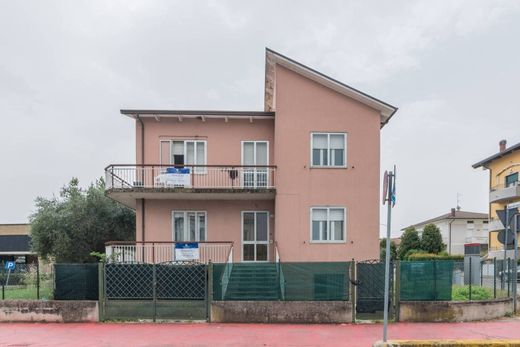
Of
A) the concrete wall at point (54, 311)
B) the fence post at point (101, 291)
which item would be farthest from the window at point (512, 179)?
the concrete wall at point (54, 311)

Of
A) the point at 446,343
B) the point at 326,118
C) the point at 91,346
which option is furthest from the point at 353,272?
the point at 326,118

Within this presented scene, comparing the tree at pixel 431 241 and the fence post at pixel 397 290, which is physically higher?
the fence post at pixel 397 290

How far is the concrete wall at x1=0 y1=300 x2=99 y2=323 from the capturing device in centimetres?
1139

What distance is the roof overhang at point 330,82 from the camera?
16.9 m

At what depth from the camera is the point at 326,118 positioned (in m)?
17.3

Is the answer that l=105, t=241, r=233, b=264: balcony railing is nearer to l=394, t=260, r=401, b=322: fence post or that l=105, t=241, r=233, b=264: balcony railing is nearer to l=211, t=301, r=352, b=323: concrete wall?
l=211, t=301, r=352, b=323: concrete wall

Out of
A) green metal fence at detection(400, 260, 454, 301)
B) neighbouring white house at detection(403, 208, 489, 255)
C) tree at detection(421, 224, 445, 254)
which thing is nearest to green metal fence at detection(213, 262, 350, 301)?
green metal fence at detection(400, 260, 454, 301)

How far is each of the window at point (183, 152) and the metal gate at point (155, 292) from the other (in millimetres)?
6945

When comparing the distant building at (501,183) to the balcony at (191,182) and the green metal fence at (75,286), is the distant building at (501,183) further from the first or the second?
the green metal fence at (75,286)

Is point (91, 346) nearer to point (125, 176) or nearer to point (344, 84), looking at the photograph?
point (125, 176)

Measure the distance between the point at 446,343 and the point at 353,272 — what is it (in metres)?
3.51

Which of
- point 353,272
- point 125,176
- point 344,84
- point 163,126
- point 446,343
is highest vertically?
point 344,84

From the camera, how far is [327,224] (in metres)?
17.1

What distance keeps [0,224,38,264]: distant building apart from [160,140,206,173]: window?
31128 millimetres
